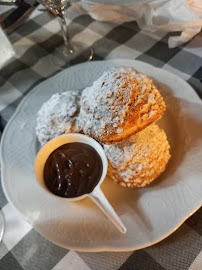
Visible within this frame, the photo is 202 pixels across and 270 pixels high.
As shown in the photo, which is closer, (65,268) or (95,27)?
(65,268)

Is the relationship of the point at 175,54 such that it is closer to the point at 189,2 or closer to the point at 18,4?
the point at 189,2

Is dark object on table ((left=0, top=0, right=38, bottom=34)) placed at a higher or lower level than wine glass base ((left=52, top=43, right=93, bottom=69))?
higher

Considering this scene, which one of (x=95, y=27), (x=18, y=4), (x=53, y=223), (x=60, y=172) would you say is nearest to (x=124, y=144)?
(x=60, y=172)

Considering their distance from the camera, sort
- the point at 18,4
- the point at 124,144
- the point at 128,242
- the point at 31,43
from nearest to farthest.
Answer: the point at 128,242
the point at 124,144
the point at 31,43
the point at 18,4

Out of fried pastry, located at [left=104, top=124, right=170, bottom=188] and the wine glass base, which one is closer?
fried pastry, located at [left=104, top=124, right=170, bottom=188]

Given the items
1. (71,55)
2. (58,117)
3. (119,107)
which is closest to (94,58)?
(71,55)

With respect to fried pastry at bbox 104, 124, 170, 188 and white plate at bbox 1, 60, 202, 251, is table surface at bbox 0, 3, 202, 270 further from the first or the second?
fried pastry at bbox 104, 124, 170, 188

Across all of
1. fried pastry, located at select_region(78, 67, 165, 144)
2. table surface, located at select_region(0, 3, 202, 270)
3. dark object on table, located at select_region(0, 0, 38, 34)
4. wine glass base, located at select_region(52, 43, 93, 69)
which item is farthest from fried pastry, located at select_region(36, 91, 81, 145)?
dark object on table, located at select_region(0, 0, 38, 34)

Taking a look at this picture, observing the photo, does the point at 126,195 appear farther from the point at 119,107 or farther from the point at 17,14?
the point at 17,14
